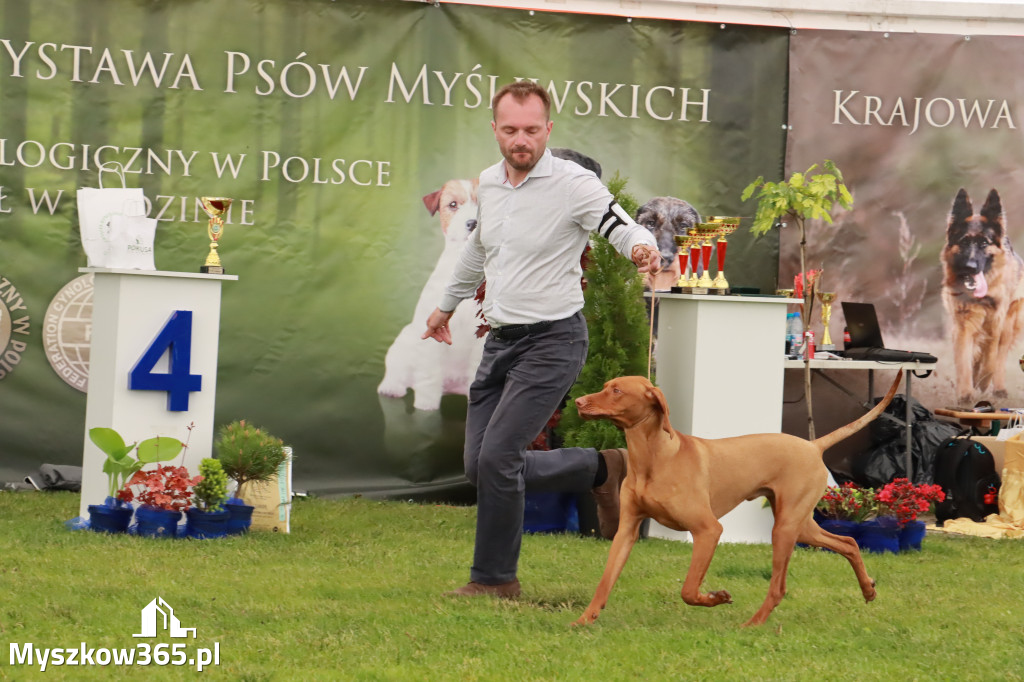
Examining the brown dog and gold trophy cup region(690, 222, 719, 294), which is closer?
the brown dog

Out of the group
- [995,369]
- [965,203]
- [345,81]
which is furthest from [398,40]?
[995,369]

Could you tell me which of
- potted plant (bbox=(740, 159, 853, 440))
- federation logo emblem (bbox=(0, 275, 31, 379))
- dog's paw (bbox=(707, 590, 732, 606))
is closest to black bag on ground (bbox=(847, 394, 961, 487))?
potted plant (bbox=(740, 159, 853, 440))

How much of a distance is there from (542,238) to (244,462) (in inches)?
93.0

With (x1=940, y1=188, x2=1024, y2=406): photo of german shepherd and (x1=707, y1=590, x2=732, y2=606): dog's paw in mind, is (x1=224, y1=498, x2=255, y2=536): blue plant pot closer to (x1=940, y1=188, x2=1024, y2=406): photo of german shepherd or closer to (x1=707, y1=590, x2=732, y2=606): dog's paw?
(x1=707, y1=590, x2=732, y2=606): dog's paw

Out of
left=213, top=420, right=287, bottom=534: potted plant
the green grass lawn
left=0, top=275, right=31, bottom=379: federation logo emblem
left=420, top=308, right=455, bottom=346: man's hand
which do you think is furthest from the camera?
left=0, top=275, right=31, bottom=379: federation logo emblem

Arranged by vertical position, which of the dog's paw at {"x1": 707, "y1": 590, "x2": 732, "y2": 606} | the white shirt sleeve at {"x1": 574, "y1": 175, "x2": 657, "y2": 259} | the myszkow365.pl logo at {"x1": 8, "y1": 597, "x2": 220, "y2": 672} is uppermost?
the white shirt sleeve at {"x1": 574, "y1": 175, "x2": 657, "y2": 259}

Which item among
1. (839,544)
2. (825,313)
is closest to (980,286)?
(825,313)

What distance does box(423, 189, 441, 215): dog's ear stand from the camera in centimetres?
832

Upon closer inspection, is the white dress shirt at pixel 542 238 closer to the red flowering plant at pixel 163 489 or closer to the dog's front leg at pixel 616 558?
the dog's front leg at pixel 616 558

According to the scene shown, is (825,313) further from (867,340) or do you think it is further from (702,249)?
(702,249)

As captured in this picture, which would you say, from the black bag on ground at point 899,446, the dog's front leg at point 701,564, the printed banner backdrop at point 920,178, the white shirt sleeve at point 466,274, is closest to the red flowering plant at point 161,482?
the white shirt sleeve at point 466,274

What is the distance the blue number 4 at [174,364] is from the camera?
630cm

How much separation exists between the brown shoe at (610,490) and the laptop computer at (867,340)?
2.40 metres

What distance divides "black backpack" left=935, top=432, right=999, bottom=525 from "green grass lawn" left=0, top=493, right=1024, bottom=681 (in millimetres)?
979
